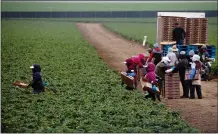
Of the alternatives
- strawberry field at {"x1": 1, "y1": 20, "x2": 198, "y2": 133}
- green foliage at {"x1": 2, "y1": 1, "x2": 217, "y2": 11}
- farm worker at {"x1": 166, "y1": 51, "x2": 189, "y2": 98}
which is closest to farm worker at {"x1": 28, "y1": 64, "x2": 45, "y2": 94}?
strawberry field at {"x1": 1, "y1": 20, "x2": 198, "y2": 133}

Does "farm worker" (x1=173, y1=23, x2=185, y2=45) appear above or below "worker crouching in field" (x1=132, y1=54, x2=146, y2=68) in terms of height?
above

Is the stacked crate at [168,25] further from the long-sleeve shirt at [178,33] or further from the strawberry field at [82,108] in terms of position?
the strawberry field at [82,108]

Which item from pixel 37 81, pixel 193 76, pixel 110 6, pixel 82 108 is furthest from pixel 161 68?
pixel 110 6

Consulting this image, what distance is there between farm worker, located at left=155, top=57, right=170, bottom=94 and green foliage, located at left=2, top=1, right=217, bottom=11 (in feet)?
286

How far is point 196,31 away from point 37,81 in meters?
13.1

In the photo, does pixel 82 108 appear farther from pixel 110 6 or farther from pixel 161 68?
pixel 110 6

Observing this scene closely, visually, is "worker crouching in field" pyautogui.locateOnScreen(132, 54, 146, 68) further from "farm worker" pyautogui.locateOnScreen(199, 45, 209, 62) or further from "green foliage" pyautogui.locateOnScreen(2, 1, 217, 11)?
"green foliage" pyautogui.locateOnScreen(2, 1, 217, 11)

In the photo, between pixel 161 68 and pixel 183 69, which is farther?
pixel 161 68

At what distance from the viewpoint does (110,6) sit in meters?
117

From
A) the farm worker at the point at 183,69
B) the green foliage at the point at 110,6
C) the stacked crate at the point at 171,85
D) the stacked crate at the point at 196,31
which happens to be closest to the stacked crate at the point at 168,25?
the stacked crate at the point at 196,31

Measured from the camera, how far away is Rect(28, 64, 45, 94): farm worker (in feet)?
58.1

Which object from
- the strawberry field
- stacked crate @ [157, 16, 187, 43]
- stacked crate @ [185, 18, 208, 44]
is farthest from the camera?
stacked crate @ [185, 18, 208, 44]

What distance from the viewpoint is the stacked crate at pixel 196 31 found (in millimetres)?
28484

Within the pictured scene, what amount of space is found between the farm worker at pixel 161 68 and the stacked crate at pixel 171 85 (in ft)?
1.24
